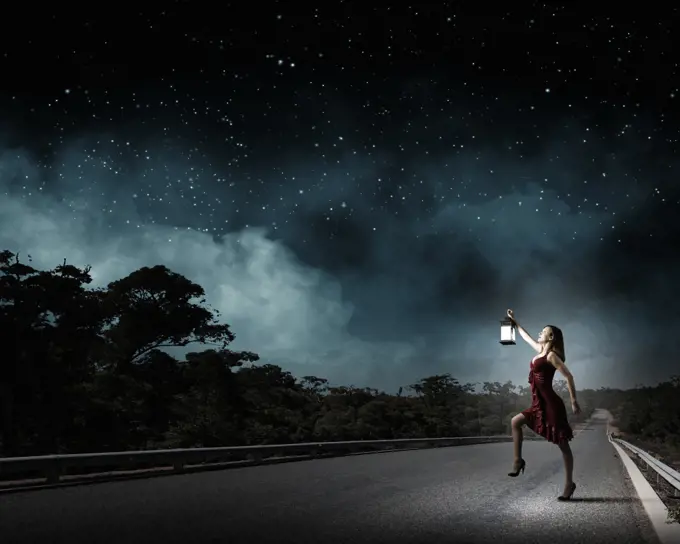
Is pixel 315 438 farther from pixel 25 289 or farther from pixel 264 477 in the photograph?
pixel 264 477

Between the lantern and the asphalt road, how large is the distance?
2036 mm

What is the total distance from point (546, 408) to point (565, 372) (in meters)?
0.67

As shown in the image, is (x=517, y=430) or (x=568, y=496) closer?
(x=517, y=430)

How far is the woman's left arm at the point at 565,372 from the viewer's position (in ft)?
25.6

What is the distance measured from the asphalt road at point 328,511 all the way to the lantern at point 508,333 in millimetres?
2036

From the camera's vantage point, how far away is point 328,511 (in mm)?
8867

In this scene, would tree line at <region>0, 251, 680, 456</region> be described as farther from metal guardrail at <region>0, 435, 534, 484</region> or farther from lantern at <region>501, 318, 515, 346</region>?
lantern at <region>501, 318, 515, 346</region>

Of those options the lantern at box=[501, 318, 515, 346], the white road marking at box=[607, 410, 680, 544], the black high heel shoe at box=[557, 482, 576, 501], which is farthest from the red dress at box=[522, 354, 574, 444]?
the black high heel shoe at box=[557, 482, 576, 501]

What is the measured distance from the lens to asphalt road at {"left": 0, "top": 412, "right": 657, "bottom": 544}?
6996 millimetres

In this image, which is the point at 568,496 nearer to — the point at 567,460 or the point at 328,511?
the point at 567,460

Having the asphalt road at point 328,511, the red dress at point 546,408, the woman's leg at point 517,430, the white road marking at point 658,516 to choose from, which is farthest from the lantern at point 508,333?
the white road marking at point 658,516

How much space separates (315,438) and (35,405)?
2469 cm

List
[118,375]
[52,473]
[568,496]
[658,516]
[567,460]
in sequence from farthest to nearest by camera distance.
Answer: [118,375] < [52,473] < [568,496] < [567,460] < [658,516]

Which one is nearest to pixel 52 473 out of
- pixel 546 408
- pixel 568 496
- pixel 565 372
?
pixel 568 496
